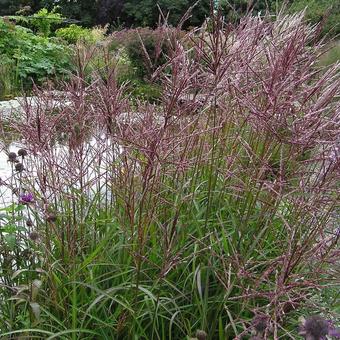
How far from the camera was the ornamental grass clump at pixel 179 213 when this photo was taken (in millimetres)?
1630

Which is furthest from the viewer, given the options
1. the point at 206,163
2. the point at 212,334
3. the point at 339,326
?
the point at 206,163

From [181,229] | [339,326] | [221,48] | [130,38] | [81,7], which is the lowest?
[339,326]

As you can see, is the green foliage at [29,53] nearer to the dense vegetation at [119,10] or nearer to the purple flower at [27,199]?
the purple flower at [27,199]

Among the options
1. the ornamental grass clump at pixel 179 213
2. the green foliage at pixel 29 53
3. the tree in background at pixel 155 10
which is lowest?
the ornamental grass clump at pixel 179 213

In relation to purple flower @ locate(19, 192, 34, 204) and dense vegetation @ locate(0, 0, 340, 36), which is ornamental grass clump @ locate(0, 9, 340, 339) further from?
dense vegetation @ locate(0, 0, 340, 36)

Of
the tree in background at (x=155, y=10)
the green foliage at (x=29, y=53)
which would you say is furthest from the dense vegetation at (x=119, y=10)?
the green foliage at (x=29, y=53)

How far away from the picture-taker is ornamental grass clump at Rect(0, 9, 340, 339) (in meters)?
1.63

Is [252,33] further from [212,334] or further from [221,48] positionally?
[212,334]

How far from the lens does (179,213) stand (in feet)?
6.30

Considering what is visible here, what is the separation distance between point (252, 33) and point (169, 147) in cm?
72

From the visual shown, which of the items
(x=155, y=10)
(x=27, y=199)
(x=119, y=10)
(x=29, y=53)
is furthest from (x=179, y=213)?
(x=119, y=10)

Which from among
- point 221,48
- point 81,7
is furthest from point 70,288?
point 81,7

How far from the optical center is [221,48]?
1.60 m

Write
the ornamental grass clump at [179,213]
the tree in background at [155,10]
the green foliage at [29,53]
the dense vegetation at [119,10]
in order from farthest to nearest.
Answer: the dense vegetation at [119,10], the tree in background at [155,10], the green foliage at [29,53], the ornamental grass clump at [179,213]
